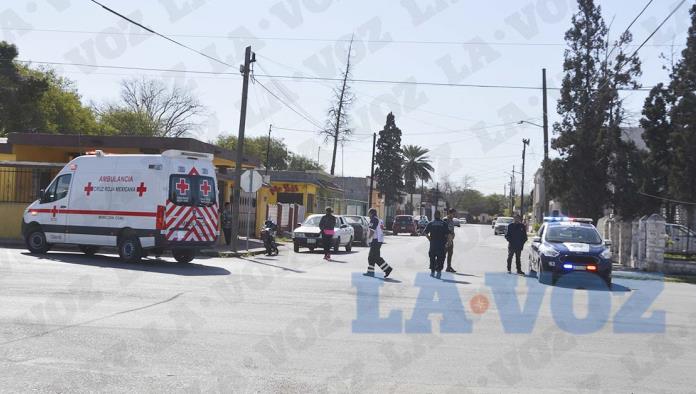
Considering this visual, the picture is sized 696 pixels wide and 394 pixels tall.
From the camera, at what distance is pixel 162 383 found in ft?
20.9

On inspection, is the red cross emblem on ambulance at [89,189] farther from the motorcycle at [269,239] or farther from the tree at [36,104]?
the tree at [36,104]

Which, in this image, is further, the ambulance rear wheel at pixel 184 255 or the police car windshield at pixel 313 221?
the police car windshield at pixel 313 221

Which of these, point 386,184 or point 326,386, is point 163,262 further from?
point 386,184

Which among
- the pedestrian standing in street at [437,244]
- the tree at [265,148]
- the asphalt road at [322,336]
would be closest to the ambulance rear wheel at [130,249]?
the asphalt road at [322,336]

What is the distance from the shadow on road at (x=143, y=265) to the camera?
1661cm

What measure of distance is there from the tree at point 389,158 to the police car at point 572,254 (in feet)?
205

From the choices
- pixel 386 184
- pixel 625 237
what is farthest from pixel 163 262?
pixel 386 184

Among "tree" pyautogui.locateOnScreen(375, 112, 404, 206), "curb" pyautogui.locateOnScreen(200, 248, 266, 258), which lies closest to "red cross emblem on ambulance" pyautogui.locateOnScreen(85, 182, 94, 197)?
"curb" pyautogui.locateOnScreen(200, 248, 266, 258)

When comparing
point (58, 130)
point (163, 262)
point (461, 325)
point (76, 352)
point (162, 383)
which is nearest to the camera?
point (162, 383)

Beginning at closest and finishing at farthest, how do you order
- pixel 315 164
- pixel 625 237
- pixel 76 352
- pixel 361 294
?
pixel 76 352
pixel 361 294
pixel 625 237
pixel 315 164

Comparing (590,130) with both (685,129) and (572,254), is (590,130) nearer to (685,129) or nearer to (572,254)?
(685,129)

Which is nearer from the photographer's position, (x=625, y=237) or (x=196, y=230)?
(x=196, y=230)

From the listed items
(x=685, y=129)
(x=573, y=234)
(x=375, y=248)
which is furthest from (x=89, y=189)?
(x=685, y=129)

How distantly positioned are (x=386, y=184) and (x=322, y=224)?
195 ft
